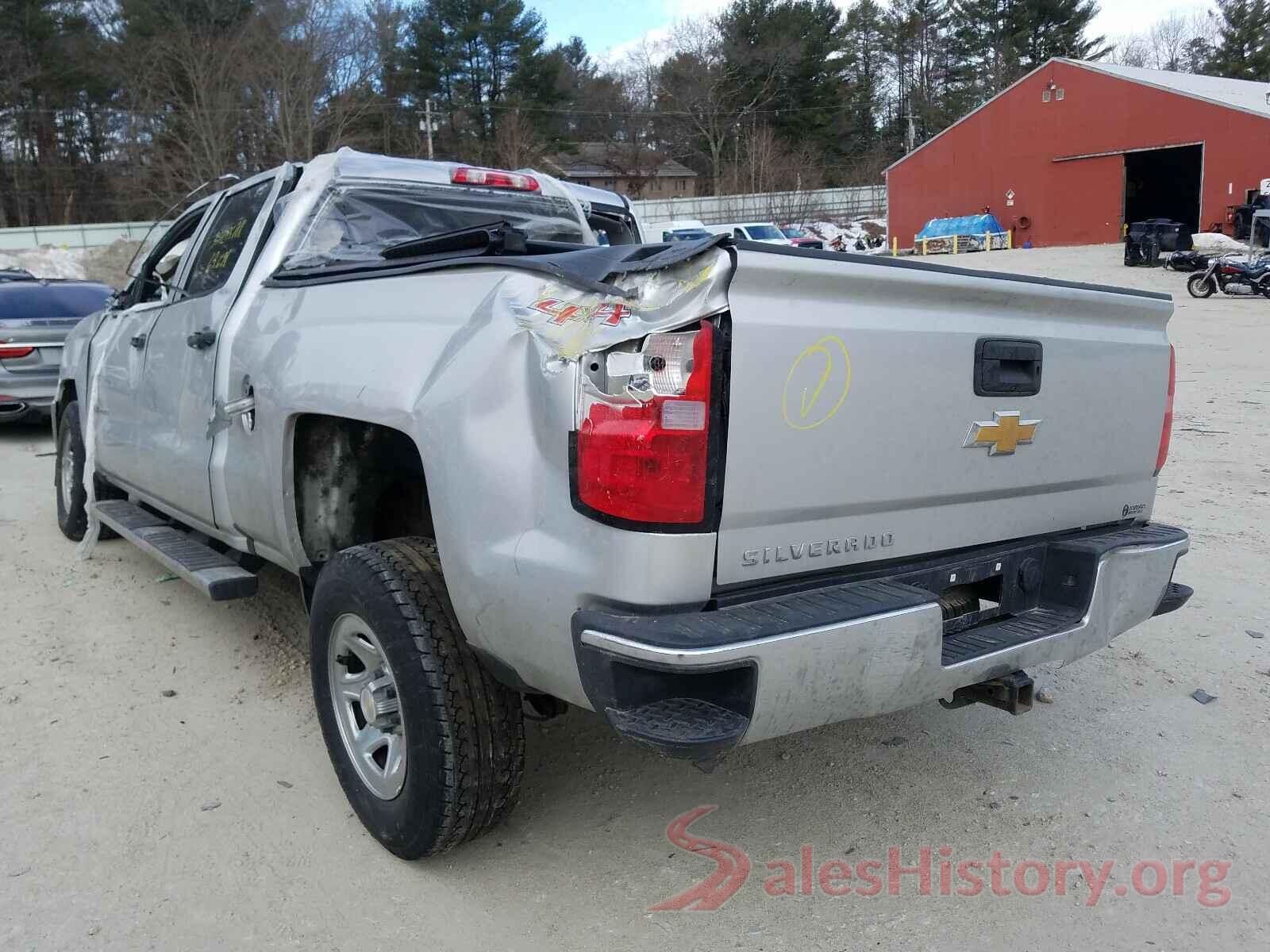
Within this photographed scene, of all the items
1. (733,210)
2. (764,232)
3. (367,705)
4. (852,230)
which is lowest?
(367,705)

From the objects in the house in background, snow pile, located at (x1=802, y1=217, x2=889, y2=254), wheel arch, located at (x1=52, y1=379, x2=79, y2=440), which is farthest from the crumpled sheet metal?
the house in background

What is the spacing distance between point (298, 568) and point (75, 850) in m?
1.06

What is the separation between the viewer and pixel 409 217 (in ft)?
14.4

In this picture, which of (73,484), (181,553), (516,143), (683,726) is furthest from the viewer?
(516,143)

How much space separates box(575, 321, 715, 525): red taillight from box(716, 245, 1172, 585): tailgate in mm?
86

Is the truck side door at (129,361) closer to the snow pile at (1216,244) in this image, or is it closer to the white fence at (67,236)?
the snow pile at (1216,244)

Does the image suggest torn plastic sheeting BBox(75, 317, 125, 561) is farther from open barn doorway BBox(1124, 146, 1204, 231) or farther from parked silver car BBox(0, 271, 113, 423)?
open barn doorway BBox(1124, 146, 1204, 231)

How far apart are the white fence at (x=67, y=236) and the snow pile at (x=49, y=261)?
51 cm

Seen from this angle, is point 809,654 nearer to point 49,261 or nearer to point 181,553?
point 181,553

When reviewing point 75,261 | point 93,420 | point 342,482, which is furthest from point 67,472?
point 75,261

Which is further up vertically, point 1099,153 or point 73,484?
point 1099,153

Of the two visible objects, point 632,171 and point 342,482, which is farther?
point 632,171

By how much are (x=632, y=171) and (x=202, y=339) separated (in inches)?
2409

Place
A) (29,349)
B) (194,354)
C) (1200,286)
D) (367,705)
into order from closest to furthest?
(367,705)
(194,354)
(29,349)
(1200,286)
